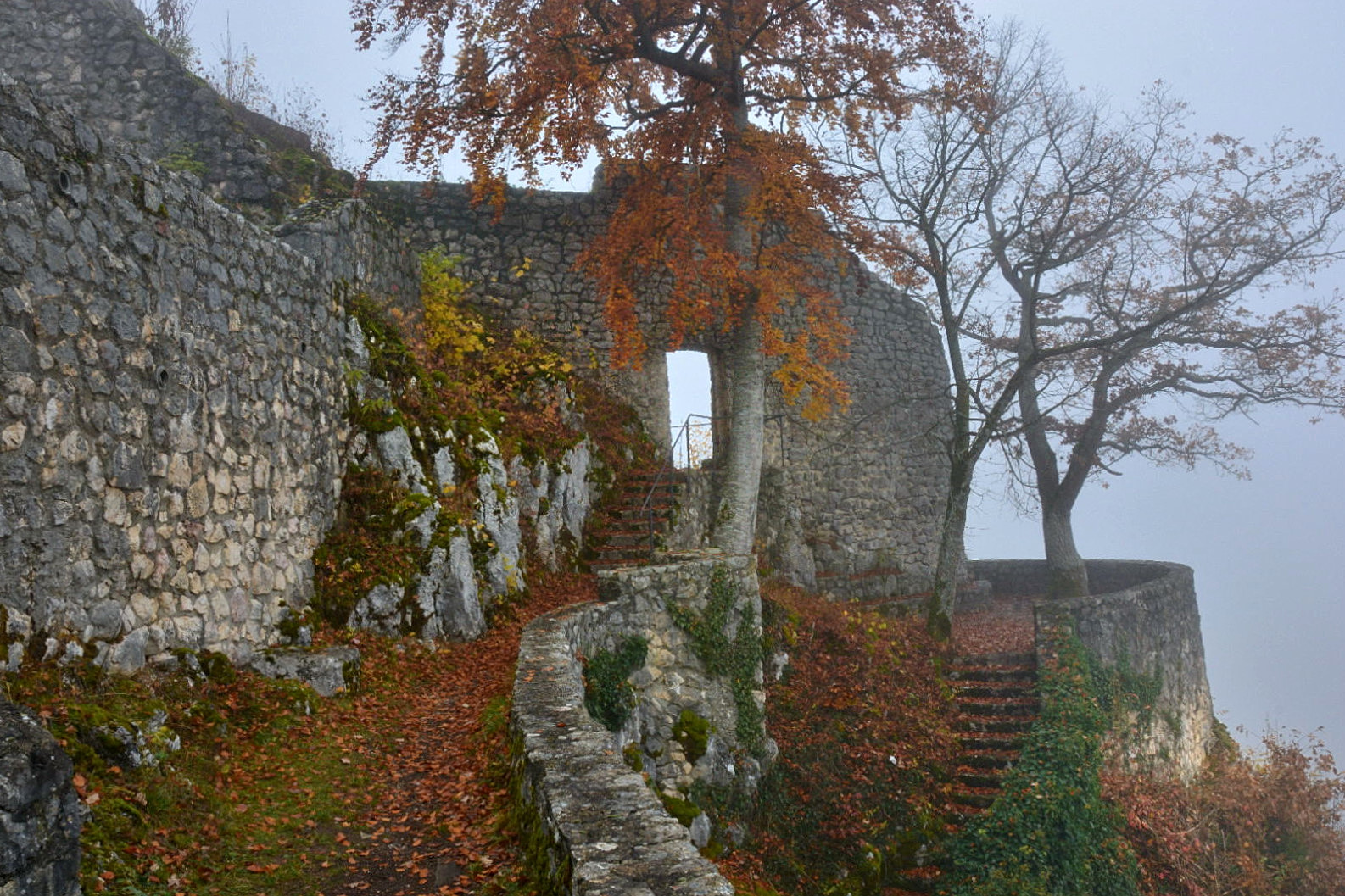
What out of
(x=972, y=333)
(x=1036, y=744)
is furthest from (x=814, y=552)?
(x=1036, y=744)

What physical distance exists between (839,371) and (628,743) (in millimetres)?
10774

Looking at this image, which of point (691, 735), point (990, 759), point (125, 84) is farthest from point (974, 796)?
point (125, 84)

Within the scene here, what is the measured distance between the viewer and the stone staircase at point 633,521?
467 inches

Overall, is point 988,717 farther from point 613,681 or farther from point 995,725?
point 613,681

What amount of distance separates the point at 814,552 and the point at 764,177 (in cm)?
727

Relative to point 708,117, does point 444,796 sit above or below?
below

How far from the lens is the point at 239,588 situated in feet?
20.7

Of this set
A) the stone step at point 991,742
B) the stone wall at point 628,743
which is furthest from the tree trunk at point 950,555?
the stone wall at point 628,743

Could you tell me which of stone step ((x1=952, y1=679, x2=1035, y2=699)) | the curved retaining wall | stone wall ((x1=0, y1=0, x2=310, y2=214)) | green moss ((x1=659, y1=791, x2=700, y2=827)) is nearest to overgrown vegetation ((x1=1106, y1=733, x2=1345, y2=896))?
the curved retaining wall

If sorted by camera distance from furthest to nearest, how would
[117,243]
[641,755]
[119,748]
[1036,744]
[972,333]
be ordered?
[972,333] < [1036,744] < [641,755] < [117,243] < [119,748]

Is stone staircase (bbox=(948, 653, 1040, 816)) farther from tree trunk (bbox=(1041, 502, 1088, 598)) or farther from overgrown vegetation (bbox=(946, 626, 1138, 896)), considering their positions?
tree trunk (bbox=(1041, 502, 1088, 598))

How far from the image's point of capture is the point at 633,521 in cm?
1248

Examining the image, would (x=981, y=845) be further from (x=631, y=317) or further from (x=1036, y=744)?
(x=631, y=317)

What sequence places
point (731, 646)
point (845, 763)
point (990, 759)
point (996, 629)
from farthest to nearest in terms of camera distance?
1. point (996, 629)
2. point (990, 759)
3. point (845, 763)
4. point (731, 646)
